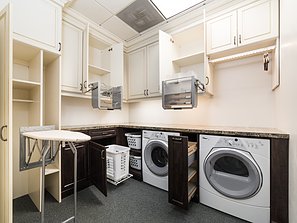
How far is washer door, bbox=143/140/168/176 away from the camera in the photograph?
2019mm

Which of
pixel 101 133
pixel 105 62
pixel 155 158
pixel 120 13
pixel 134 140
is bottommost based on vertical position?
pixel 155 158

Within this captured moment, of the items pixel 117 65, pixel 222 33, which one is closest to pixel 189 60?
pixel 222 33

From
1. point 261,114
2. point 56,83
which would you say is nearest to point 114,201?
point 56,83

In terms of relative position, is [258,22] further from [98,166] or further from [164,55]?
Result: [98,166]

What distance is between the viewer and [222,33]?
1834 millimetres

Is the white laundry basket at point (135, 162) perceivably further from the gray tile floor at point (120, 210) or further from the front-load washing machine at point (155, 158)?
the gray tile floor at point (120, 210)

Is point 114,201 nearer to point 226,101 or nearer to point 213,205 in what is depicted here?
point 213,205

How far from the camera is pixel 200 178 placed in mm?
1674

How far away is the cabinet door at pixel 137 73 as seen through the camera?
275cm

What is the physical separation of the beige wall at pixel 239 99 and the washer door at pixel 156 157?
0.81 metres

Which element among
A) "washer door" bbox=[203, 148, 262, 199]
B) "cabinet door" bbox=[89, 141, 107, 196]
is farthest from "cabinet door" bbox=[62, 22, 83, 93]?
"washer door" bbox=[203, 148, 262, 199]

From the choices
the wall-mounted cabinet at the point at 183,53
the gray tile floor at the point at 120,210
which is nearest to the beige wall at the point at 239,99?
the wall-mounted cabinet at the point at 183,53

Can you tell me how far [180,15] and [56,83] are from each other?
213cm

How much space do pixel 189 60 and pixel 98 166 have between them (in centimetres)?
217
